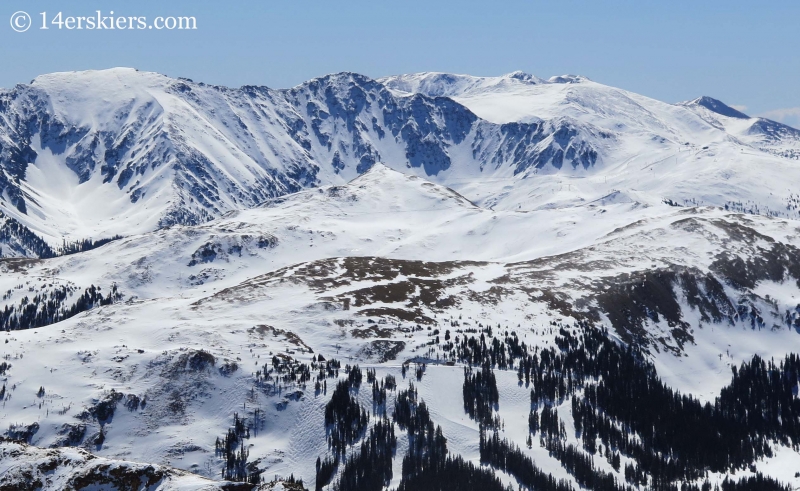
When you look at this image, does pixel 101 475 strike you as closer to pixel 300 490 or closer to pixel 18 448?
pixel 18 448

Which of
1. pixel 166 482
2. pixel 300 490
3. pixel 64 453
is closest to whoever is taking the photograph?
pixel 300 490

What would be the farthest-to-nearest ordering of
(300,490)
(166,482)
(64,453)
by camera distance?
(64,453) < (166,482) < (300,490)

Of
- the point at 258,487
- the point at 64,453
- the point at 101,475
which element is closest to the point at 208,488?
the point at 258,487

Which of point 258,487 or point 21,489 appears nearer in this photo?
point 258,487

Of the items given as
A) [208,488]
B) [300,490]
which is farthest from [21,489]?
[300,490]

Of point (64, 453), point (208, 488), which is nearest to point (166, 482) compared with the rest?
point (208, 488)

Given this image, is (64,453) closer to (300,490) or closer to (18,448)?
(18,448)

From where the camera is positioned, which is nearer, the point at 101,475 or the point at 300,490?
the point at 300,490

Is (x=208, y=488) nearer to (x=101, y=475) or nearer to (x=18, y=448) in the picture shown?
(x=101, y=475)
